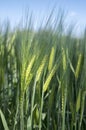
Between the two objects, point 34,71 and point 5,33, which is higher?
point 5,33

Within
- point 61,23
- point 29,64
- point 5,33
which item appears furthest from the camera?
point 5,33

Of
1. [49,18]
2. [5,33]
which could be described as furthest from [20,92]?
[5,33]

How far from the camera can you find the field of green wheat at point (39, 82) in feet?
2.19

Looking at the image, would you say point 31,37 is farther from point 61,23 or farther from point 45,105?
point 45,105

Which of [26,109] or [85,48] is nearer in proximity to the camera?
[26,109]

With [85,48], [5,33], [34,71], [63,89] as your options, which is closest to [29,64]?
[34,71]

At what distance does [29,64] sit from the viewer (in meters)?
0.66

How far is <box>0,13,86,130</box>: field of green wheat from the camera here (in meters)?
0.67

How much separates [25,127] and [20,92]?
4.2 inches

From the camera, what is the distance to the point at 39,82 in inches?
28.8

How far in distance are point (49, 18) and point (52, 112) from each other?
283mm

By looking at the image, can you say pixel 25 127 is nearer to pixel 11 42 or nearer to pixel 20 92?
pixel 20 92

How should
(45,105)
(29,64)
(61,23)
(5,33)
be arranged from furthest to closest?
(5,33) < (45,105) < (61,23) < (29,64)

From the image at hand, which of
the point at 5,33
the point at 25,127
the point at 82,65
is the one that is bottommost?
the point at 25,127
